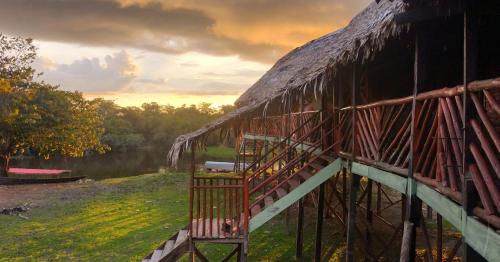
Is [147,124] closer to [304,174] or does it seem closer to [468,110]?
[304,174]

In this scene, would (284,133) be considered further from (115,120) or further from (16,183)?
(115,120)

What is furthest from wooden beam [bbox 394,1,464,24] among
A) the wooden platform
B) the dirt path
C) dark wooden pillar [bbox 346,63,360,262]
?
the dirt path

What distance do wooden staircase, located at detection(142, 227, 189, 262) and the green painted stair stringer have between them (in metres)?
1.43

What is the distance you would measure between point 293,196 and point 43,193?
67.4 ft

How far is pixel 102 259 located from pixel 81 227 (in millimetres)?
4580

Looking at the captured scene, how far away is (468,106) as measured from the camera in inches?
160

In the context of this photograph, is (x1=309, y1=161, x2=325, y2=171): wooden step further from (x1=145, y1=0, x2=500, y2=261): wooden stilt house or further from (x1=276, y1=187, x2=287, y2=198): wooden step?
(x1=276, y1=187, x2=287, y2=198): wooden step

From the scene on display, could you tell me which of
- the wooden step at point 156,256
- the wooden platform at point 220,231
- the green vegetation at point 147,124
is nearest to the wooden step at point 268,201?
the wooden platform at point 220,231

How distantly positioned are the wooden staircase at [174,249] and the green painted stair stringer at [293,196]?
4.68ft

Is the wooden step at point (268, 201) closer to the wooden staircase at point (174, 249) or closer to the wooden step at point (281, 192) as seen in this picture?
the wooden step at point (281, 192)

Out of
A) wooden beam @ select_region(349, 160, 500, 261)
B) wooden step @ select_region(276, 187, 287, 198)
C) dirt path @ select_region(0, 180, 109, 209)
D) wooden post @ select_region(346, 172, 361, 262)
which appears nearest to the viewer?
wooden beam @ select_region(349, 160, 500, 261)

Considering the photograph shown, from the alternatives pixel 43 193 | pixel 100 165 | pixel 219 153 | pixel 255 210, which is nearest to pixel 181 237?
pixel 255 210

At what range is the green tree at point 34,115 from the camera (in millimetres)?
27391

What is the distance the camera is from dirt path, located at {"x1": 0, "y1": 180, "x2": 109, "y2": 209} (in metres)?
22.0
